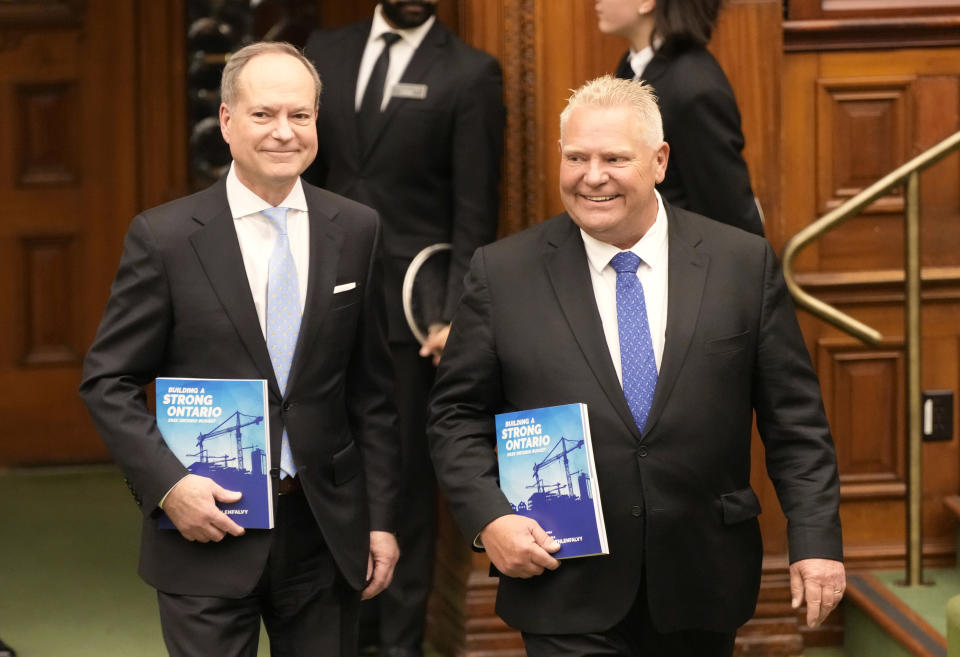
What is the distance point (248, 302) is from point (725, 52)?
2105mm

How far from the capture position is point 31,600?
17.3 ft

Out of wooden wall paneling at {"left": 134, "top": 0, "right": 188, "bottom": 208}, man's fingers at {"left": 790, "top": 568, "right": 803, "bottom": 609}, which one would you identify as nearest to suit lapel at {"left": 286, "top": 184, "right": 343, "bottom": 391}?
man's fingers at {"left": 790, "top": 568, "right": 803, "bottom": 609}

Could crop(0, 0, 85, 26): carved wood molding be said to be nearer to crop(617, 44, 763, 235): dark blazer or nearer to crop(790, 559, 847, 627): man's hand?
crop(617, 44, 763, 235): dark blazer

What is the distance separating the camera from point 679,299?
2.98 meters

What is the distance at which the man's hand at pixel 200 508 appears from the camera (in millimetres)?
2920

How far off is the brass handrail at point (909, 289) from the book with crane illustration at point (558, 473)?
1.73 meters

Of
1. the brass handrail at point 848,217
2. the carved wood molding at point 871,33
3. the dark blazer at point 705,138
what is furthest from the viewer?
the carved wood molding at point 871,33

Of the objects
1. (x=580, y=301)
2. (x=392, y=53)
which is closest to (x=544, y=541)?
(x=580, y=301)

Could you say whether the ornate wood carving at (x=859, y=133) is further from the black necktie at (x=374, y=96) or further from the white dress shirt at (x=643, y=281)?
the white dress shirt at (x=643, y=281)

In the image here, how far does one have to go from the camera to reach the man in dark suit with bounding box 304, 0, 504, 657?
448 cm

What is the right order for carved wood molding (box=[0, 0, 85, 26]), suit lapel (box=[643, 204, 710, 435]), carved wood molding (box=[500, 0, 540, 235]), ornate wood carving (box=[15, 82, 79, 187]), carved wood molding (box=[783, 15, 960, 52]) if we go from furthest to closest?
ornate wood carving (box=[15, 82, 79, 187]) < carved wood molding (box=[0, 0, 85, 26]) < carved wood molding (box=[783, 15, 960, 52]) < carved wood molding (box=[500, 0, 540, 235]) < suit lapel (box=[643, 204, 710, 435])

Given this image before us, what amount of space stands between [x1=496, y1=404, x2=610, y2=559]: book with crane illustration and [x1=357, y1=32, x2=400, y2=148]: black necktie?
5.90 feet

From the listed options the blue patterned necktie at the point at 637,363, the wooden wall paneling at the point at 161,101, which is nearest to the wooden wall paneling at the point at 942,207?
the blue patterned necktie at the point at 637,363

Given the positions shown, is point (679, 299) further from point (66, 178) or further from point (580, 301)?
point (66, 178)
